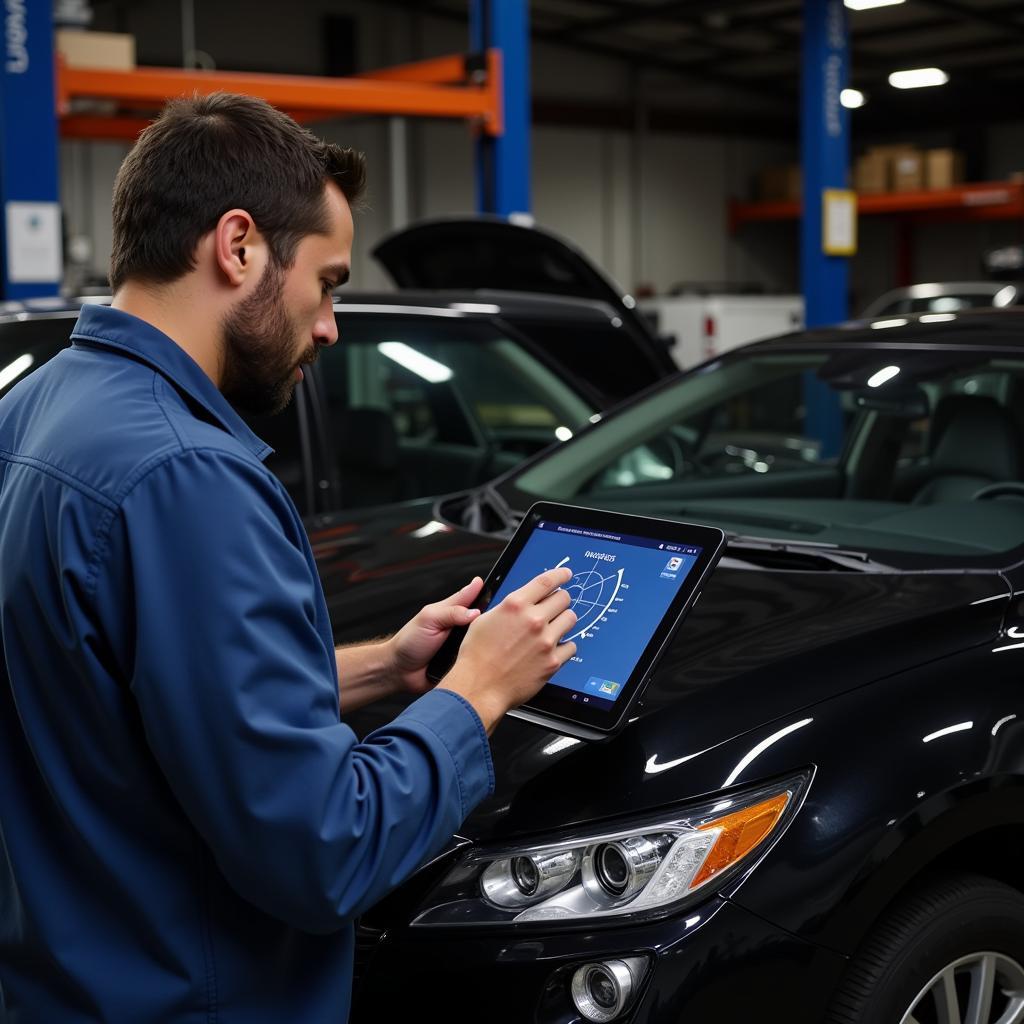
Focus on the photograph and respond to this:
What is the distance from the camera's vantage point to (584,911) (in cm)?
161

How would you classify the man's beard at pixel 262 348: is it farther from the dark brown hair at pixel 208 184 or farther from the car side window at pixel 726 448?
the car side window at pixel 726 448

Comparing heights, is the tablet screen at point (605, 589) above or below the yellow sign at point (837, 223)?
below

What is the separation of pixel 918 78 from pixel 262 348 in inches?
790

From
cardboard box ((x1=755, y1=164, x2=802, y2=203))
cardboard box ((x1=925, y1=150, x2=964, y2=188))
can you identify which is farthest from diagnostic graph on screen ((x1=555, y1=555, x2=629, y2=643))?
cardboard box ((x1=755, y1=164, x2=802, y2=203))

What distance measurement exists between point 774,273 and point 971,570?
67.2 feet

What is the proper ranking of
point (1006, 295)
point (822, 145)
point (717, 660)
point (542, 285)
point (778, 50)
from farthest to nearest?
point (778, 50)
point (822, 145)
point (1006, 295)
point (542, 285)
point (717, 660)

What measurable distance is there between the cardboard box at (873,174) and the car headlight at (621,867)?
661 inches

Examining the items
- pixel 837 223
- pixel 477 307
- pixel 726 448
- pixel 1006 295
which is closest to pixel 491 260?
pixel 477 307

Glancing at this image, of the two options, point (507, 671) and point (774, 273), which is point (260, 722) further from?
point (774, 273)

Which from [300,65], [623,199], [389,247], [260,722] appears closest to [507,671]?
[260,722]

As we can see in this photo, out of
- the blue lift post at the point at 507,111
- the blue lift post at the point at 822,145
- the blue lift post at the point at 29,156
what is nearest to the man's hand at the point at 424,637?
the blue lift post at the point at 29,156

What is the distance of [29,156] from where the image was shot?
5.80 meters

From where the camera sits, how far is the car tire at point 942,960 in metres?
1.68

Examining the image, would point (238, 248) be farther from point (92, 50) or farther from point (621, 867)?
point (92, 50)
